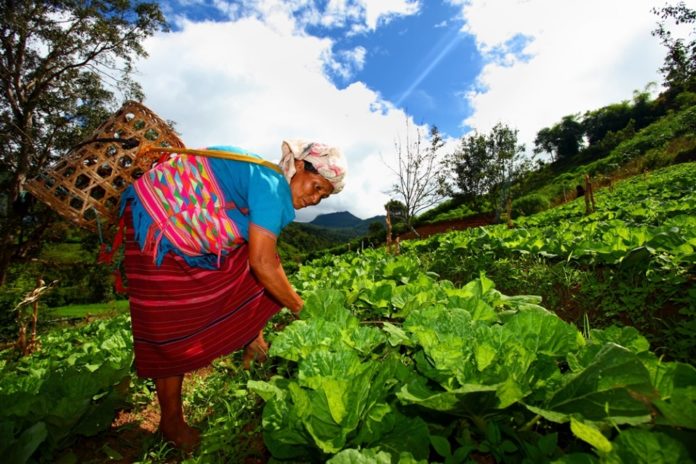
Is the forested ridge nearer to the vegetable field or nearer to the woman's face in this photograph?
the vegetable field

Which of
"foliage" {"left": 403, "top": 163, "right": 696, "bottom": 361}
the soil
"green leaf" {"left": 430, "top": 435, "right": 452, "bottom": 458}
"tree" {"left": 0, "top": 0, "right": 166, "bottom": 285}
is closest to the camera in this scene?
"green leaf" {"left": 430, "top": 435, "right": 452, "bottom": 458}

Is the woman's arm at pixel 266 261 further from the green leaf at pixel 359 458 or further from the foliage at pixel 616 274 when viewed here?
the foliage at pixel 616 274

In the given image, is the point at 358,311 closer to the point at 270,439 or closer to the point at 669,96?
the point at 270,439

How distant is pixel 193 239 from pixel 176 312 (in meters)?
0.42

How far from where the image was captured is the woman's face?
214 centimetres

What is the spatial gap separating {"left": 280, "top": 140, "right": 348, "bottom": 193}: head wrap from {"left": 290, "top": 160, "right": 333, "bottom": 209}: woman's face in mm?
→ 35

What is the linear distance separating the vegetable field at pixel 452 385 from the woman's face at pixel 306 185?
1.95 feet

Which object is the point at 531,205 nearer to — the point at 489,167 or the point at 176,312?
the point at 489,167

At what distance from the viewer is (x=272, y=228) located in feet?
6.28

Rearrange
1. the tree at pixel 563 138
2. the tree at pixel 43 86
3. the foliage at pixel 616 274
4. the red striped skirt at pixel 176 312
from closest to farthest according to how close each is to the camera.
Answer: the red striped skirt at pixel 176 312, the foliage at pixel 616 274, the tree at pixel 43 86, the tree at pixel 563 138

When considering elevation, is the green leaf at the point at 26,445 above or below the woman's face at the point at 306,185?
below

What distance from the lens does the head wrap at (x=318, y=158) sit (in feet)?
6.77

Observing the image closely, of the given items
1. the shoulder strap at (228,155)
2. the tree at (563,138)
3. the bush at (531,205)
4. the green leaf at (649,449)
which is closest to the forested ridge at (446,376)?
the green leaf at (649,449)

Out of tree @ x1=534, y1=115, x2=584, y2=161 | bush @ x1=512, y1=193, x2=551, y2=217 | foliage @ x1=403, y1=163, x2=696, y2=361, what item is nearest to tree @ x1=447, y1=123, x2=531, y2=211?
bush @ x1=512, y1=193, x2=551, y2=217
